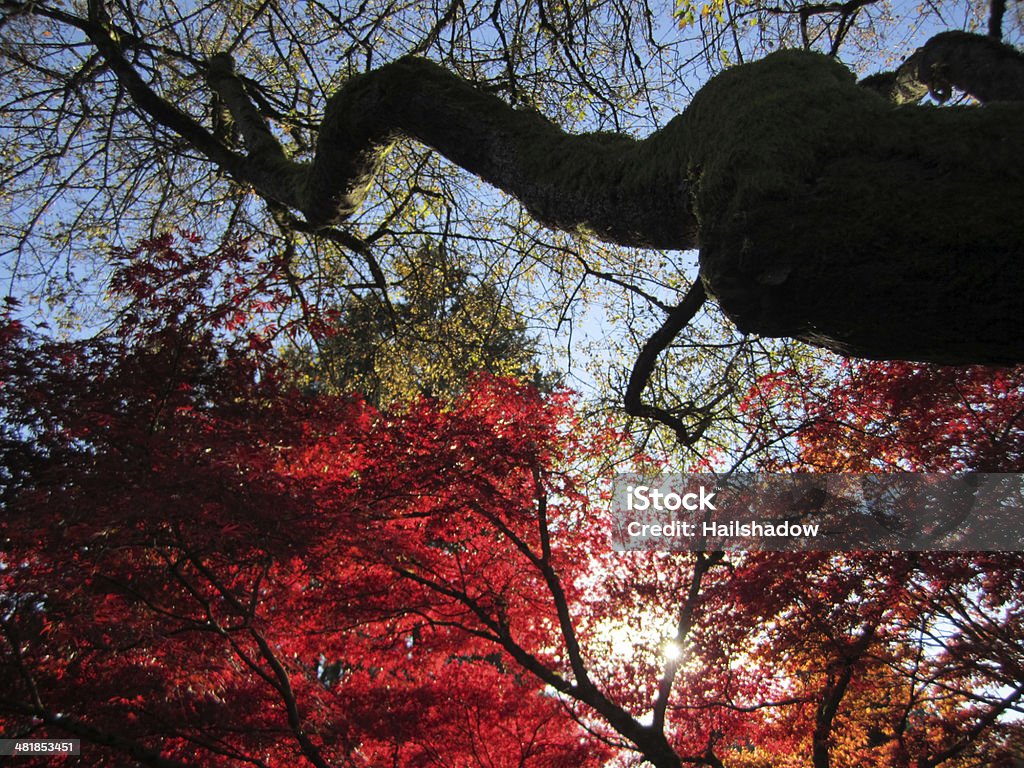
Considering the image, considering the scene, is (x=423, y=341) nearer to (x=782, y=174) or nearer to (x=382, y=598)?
(x=382, y=598)

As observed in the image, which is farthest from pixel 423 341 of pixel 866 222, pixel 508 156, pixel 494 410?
pixel 866 222

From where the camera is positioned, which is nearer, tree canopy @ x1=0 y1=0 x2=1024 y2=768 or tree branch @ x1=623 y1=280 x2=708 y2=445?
tree canopy @ x1=0 y1=0 x2=1024 y2=768

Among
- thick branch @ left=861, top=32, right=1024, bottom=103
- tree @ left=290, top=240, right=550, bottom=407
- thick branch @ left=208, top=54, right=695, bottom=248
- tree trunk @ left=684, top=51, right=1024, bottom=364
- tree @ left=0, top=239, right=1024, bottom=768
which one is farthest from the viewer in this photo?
tree @ left=290, top=240, right=550, bottom=407

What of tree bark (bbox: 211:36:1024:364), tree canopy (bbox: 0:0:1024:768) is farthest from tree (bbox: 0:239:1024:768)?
tree bark (bbox: 211:36:1024:364)

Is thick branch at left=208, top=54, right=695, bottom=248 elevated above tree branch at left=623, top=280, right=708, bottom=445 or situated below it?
below

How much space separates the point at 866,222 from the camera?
1078 millimetres

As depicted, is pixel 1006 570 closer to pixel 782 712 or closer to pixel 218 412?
pixel 782 712

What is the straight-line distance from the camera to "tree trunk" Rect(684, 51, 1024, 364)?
1.00 meters

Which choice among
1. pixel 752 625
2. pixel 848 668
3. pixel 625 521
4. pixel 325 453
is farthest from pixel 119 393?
pixel 848 668

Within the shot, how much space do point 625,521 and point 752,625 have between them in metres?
1.57

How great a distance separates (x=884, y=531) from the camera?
5000mm

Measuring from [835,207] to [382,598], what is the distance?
16.5ft

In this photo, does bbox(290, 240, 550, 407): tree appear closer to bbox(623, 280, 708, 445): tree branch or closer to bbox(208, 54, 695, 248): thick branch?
bbox(623, 280, 708, 445): tree branch

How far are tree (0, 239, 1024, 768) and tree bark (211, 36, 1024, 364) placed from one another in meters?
2.83
